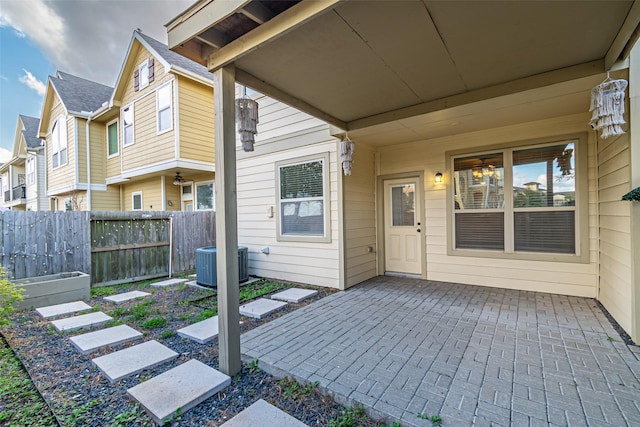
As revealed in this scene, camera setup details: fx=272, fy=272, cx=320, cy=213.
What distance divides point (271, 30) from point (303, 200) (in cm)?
345

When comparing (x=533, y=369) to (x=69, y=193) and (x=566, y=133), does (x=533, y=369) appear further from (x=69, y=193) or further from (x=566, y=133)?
(x=69, y=193)

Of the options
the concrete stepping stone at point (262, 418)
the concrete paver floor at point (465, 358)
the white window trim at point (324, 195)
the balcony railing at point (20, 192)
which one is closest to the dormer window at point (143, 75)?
the white window trim at point (324, 195)

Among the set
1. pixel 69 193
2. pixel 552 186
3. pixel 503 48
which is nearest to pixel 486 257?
pixel 552 186

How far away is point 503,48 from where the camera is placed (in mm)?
2479

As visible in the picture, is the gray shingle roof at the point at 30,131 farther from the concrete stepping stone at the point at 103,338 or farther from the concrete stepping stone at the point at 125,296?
the concrete stepping stone at the point at 103,338

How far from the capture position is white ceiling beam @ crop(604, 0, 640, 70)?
78.4 inches

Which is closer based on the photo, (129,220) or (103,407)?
(103,407)

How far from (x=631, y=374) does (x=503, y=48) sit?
287 cm

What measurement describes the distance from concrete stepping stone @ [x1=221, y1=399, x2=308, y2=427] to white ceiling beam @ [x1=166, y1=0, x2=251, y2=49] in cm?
277

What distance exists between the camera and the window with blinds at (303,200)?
16.6 ft

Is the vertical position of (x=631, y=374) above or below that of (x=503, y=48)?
below

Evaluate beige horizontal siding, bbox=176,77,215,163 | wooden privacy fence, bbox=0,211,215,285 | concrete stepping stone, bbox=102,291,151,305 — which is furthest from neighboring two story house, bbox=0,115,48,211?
concrete stepping stone, bbox=102,291,151,305

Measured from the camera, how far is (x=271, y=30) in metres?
2.03

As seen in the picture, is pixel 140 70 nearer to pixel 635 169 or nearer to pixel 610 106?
pixel 610 106
